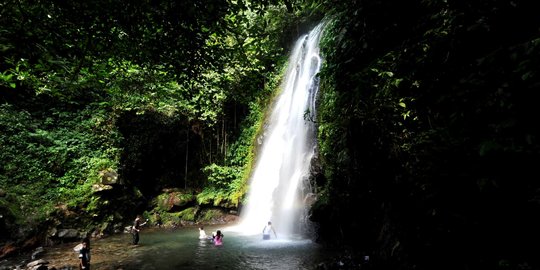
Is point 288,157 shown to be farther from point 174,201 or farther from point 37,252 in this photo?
point 37,252

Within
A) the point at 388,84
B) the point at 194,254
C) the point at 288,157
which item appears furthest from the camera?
the point at 288,157

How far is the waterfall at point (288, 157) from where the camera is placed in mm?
13664

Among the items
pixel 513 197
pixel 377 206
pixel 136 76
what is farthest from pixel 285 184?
pixel 513 197

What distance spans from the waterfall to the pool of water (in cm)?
164

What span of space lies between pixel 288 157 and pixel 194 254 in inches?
281

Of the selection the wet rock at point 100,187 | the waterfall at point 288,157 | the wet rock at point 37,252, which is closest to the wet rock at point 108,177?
the wet rock at point 100,187

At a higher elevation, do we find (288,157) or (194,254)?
(288,157)

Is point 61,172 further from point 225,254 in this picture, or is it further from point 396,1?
point 396,1

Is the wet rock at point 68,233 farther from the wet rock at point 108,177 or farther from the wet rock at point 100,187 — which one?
the wet rock at point 108,177

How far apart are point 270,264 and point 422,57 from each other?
7296 millimetres

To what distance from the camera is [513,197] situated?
7.79ft

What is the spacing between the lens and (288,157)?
15914mm

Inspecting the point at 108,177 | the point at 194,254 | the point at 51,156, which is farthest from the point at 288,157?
the point at 51,156

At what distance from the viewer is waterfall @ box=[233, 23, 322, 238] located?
13.7 metres
